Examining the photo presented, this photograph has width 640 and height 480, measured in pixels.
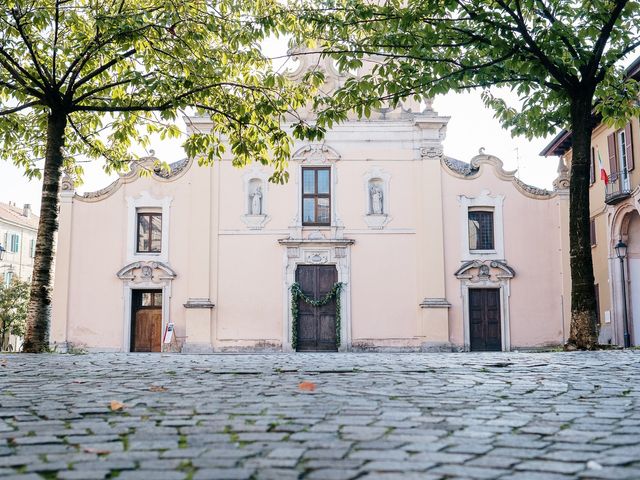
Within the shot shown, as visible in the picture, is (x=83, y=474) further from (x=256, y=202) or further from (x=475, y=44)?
(x=256, y=202)

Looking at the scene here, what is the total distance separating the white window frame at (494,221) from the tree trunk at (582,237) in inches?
562

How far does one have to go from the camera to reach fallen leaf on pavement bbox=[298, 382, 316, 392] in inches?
244

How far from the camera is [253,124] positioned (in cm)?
1268

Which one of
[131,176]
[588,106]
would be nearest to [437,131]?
[131,176]

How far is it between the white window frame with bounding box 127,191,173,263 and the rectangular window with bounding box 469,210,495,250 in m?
11.0

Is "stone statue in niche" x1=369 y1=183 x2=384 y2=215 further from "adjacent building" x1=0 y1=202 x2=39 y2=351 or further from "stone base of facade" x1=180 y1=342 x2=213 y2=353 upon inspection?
"adjacent building" x1=0 y1=202 x2=39 y2=351

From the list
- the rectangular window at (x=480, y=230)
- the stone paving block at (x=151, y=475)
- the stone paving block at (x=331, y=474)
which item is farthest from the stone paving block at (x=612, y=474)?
the rectangular window at (x=480, y=230)

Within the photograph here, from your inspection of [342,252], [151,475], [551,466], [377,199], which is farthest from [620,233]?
[151,475]

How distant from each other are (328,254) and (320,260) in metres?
0.36

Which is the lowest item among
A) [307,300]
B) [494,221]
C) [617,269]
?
[307,300]

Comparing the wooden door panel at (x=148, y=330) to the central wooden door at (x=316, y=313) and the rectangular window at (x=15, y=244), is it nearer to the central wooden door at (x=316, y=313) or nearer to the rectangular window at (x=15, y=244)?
the central wooden door at (x=316, y=313)

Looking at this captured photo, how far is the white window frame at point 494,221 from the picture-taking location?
26797mm

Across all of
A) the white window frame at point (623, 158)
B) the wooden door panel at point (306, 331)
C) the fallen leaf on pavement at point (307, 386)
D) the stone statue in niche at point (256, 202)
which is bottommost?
the fallen leaf on pavement at point (307, 386)

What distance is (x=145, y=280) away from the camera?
26.6 m
